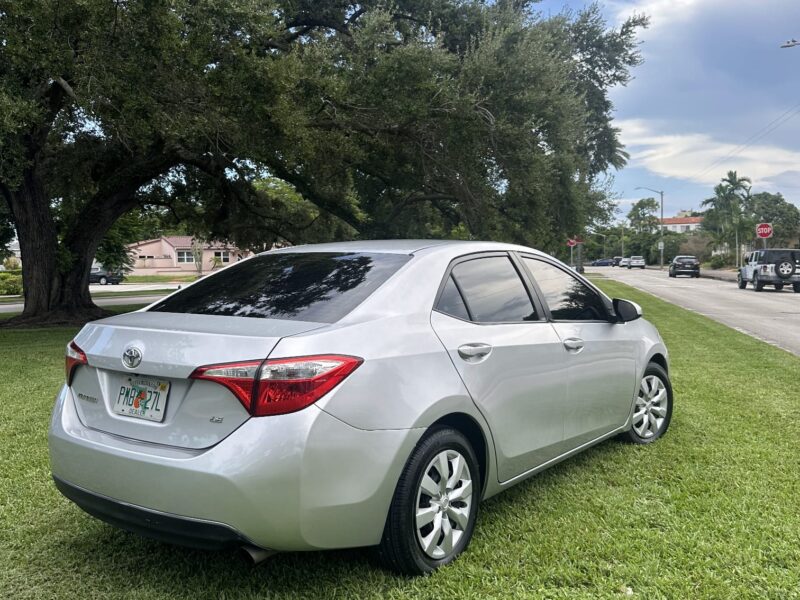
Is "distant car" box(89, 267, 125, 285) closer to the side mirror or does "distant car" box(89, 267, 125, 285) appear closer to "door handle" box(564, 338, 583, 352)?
the side mirror

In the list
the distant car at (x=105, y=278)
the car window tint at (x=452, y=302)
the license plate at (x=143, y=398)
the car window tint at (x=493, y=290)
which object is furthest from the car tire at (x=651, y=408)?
the distant car at (x=105, y=278)

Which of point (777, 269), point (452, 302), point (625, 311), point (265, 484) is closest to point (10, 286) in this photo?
point (777, 269)

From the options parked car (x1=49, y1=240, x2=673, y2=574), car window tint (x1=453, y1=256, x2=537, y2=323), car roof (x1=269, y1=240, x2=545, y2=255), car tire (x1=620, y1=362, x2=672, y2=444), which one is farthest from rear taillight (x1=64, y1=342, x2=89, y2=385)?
car tire (x1=620, y1=362, x2=672, y2=444)

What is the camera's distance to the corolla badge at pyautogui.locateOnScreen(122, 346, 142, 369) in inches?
112

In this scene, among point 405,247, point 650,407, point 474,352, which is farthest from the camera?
point 650,407

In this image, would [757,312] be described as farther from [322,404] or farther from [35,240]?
[35,240]

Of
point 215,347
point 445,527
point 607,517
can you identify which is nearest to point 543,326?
point 607,517

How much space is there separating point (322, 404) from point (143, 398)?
0.84m

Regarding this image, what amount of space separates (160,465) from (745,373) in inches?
299

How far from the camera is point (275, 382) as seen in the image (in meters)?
2.62

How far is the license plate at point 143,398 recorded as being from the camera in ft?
9.23

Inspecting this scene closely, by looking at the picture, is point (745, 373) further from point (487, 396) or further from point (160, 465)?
point (160, 465)

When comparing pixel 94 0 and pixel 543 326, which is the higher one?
pixel 94 0

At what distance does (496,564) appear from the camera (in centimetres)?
320
